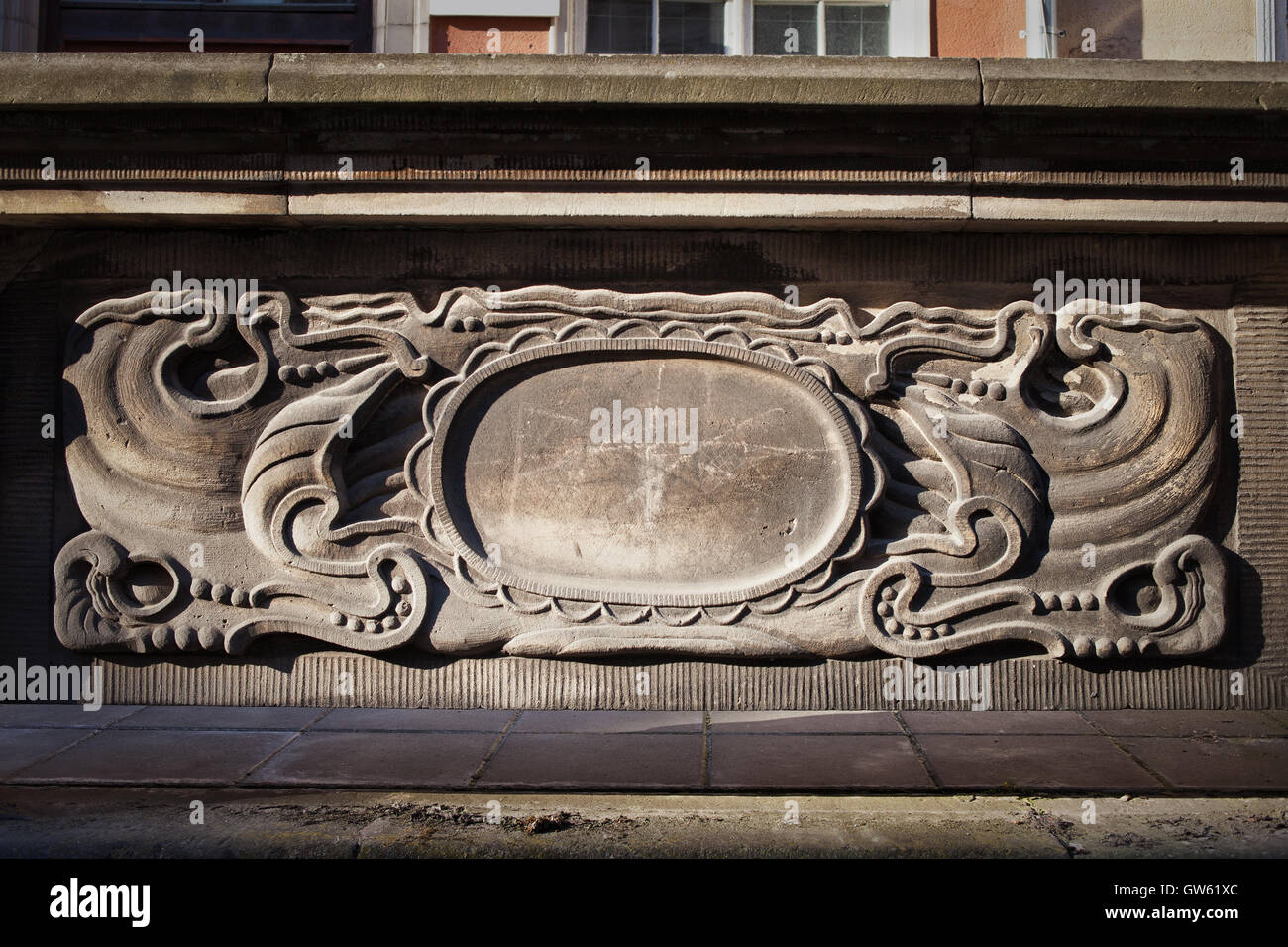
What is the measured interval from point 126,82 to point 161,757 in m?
2.38

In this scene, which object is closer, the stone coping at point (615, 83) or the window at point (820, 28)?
the stone coping at point (615, 83)

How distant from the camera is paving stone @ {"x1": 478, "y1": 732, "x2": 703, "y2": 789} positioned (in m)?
3.04

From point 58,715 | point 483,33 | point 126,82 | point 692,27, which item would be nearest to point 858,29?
point 692,27

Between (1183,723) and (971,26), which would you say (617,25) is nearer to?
(971,26)

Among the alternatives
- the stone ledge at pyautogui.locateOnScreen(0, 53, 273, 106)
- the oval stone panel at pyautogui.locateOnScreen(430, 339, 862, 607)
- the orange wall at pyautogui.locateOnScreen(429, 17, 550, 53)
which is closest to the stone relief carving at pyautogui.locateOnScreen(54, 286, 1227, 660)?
the oval stone panel at pyautogui.locateOnScreen(430, 339, 862, 607)

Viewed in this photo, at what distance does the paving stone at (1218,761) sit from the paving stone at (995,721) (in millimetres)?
250

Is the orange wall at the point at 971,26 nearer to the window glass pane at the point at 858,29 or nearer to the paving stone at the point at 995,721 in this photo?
the window glass pane at the point at 858,29

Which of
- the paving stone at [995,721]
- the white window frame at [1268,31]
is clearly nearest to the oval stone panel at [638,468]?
the paving stone at [995,721]

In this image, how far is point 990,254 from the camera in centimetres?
387

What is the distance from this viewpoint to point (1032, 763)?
3.18 meters

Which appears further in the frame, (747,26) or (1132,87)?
(747,26)

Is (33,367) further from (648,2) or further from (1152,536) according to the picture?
(1152,536)

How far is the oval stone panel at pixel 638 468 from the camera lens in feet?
12.5

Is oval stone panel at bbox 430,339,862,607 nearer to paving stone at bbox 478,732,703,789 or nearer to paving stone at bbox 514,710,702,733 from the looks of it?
paving stone at bbox 514,710,702,733
